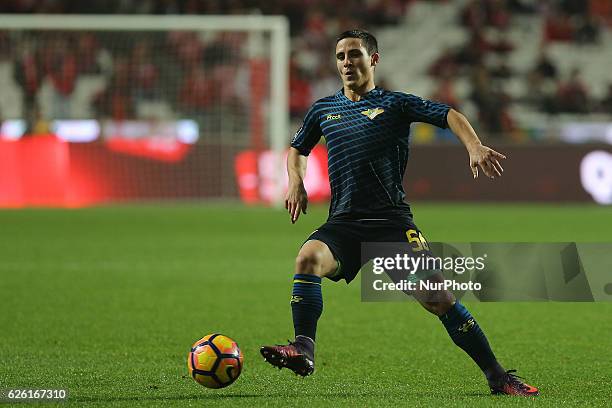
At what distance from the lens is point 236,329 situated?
7.82 metres

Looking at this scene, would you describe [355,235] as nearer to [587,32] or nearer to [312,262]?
[312,262]

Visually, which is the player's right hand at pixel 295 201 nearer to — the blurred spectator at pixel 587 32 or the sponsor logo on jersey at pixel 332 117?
the sponsor logo on jersey at pixel 332 117

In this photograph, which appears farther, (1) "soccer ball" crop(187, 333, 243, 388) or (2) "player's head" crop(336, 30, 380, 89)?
(2) "player's head" crop(336, 30, 380, 89)

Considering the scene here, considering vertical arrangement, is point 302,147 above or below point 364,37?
below

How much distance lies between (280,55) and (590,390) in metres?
15.1

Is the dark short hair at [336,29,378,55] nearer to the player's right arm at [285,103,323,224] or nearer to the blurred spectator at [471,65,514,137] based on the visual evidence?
the player's right arm at [285,103,323,224]

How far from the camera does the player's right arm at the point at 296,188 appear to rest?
5.54 m

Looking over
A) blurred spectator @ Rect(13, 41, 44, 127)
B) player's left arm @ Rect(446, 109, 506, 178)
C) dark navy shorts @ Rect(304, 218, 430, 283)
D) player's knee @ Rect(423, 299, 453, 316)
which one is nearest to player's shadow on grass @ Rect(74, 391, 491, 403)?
player's knee @ Rect(423, 299, 453, 316)

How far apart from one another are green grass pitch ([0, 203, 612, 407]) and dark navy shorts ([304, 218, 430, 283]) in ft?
1.96

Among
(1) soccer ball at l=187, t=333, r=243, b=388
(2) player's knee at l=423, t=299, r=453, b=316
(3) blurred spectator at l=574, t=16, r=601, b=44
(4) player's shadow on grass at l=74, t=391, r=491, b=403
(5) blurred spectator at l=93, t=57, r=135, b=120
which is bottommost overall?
(4) player's shadow on grass at l=74, t=391, r=491, b=403

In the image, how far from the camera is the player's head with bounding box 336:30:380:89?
551 centimetres

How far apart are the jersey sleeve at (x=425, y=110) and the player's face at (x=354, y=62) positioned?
0.22 metres

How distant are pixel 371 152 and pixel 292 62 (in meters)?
18.9

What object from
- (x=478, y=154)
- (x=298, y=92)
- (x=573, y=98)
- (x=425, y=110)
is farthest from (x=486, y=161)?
(x=573, y=98)
